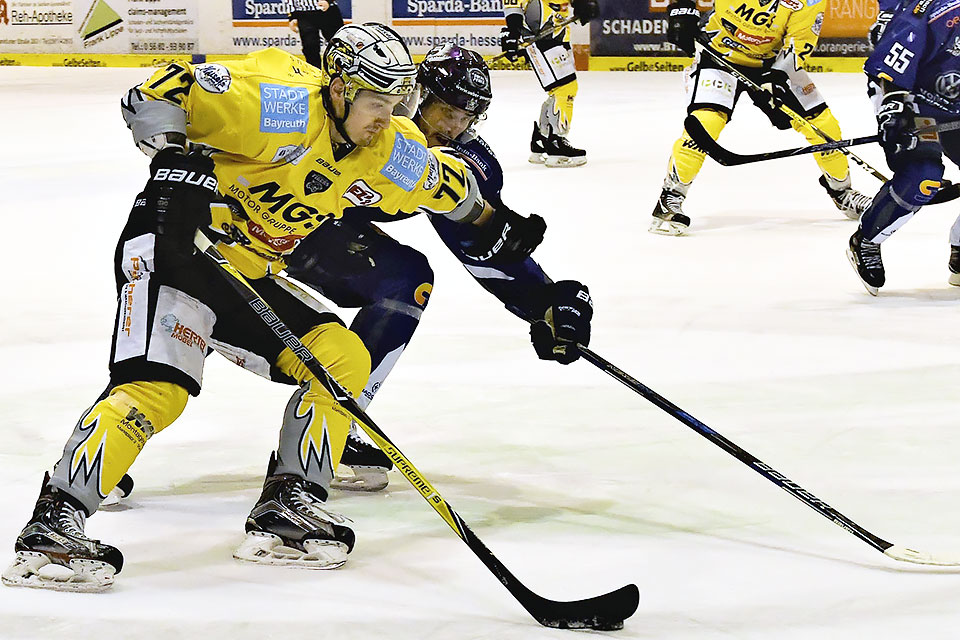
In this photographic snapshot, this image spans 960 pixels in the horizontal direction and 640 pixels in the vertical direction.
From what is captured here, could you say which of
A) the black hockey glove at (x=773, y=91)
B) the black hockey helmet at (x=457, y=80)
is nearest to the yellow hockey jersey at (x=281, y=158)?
the black hockey helmet at (x=457, y=80)

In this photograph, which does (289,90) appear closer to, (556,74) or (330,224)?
(330,224)

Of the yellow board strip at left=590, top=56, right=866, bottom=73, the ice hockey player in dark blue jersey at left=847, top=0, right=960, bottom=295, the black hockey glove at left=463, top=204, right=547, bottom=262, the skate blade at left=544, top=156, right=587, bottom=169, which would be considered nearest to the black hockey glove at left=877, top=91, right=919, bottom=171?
the ice hockey player in dark blue jersey at left=847, top=0, right=960, bottom=295

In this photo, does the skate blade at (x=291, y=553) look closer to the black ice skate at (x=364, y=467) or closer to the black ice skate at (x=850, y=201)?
the black ice skate at (x=364, y=467)

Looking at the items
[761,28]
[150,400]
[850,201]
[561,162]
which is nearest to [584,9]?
[561,162]

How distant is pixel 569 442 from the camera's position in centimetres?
353

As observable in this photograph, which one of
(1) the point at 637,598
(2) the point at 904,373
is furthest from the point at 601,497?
(2) the point at 904,373

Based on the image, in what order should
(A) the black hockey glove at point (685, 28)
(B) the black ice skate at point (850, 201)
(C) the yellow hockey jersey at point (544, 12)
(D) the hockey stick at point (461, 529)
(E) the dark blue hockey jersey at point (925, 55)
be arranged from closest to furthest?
(D) the hockey stick at point (461, 529)
(E) the dark blue hockey jersey at point (925, 55)
(A) the black hockey glove at point (685, 28)
(B) the black ice skate at point (850, 201)
(C) the yellow hockey jersey at point (544, 12)

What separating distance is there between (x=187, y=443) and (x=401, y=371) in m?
0.87

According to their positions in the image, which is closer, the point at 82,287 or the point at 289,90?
the point at 289,90

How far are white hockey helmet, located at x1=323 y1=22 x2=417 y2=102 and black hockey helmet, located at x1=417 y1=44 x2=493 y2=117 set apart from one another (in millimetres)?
388

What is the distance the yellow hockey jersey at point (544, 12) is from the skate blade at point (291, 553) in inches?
245

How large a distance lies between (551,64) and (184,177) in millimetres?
6072

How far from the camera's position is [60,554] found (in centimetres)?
241

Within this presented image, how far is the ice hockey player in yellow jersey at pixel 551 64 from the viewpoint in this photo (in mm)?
8258
